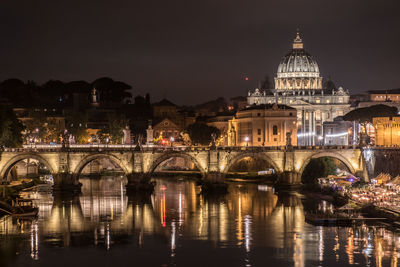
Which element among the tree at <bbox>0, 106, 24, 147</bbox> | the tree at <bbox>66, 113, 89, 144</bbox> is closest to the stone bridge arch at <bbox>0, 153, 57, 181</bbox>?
the tree at <bbox>0, 106, 24, 147</bbox>

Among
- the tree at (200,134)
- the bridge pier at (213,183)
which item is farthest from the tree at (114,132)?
the bridge pier at (213,183)

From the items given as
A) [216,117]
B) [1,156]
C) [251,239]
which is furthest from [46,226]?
[216,117]

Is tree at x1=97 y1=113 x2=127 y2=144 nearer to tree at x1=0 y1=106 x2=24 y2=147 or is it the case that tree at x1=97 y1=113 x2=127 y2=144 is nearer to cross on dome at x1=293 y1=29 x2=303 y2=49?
tree at x1=0 y1=106 x2=24 y2=147

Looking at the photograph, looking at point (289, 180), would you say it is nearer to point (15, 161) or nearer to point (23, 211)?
point (15, 161)

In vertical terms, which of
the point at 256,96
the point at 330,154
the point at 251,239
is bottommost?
the point at 251,239

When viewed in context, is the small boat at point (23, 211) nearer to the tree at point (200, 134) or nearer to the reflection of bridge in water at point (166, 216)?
the reflection of bridge in water at point (166, 216)

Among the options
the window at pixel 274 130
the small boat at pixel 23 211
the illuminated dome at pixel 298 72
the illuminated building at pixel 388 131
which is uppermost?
the illuminated dome at pixel 298 72

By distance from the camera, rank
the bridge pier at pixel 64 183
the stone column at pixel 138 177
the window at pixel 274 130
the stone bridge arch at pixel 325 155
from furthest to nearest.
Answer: the window at pixel 274 130 < the stone bridge arch at pixel 325 155 < the stone column at pixel 138 177 < the bridge pier at pixel 64 183

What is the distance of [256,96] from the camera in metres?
162

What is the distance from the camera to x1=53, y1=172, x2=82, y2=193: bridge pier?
71875mm

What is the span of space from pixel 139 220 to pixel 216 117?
7939cm

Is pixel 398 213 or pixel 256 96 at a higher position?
pixel 256 96

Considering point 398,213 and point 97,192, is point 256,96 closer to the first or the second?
point 97,192

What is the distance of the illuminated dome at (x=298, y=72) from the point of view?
175000 millimetres
